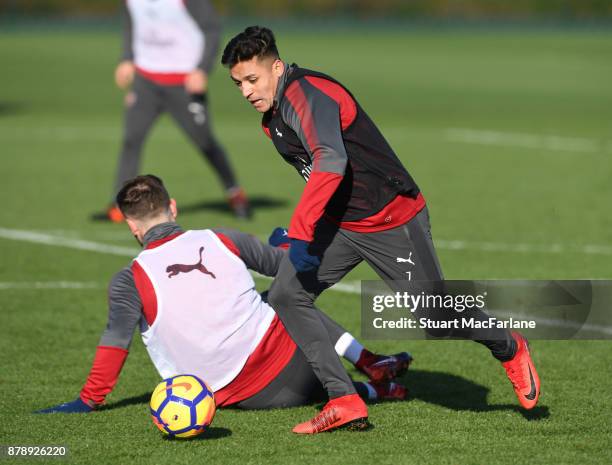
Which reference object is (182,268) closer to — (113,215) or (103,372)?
(103,372)

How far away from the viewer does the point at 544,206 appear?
13.8 meters

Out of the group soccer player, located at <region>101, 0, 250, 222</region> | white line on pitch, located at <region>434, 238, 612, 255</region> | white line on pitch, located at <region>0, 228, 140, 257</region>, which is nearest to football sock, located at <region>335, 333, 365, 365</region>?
white line on pitch, located at <region>434, 238, 612, 255</region>

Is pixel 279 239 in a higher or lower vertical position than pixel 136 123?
higher

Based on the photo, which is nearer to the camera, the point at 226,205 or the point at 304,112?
the point at 304,112

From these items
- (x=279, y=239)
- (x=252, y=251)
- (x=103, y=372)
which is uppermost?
(x=252, y=251)

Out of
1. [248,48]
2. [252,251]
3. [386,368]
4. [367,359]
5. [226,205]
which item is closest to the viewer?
[248,48]

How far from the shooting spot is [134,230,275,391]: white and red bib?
20.2ft

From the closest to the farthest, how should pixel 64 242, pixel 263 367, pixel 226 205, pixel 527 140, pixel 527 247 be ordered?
pixel 263 367 < pixel 527 247 < pixel 64 242 < pixel 226 205 < pixel 527 140

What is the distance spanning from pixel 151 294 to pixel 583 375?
3.03 meters

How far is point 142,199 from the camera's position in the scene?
6.29 meters

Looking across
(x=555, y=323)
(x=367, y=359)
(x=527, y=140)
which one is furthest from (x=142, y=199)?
(x=527, y=140)

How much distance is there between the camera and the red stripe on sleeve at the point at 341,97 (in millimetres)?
5895

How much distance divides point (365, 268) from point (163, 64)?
12.5 feet

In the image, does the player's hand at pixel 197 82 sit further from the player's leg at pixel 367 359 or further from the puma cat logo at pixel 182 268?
the puma cat logo at pixel 182 268
